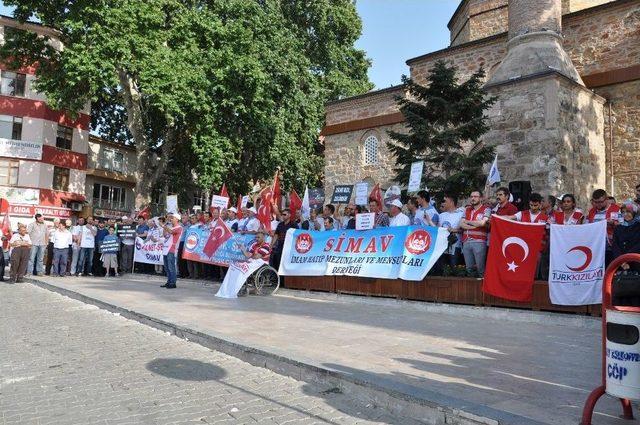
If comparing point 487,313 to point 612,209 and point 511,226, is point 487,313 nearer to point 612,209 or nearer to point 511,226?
point 511,226

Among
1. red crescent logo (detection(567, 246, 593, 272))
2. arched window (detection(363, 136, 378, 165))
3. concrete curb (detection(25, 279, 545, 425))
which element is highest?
arched window (detection(363, 136, 378, 165))

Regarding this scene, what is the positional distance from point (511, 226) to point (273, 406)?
6.12 m

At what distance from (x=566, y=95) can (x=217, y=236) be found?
40.1 feet

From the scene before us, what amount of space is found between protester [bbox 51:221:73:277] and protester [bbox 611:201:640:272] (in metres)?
15.7

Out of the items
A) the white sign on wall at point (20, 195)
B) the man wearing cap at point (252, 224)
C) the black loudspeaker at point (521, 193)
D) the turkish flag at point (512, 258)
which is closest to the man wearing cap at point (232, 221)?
the man wearing cap at point (252, 224)

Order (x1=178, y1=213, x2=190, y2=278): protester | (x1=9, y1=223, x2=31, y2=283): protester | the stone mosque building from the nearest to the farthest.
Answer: (x1=9, y1=223, x2=31, y2=283): protester
(x1=178, y1=213, x2=190, y2=278): protester
the stone mosque building

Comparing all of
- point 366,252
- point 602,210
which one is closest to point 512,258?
point 602,210

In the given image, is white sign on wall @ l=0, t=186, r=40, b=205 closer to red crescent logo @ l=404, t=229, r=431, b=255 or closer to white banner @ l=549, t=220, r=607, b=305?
red crescent logo @ l=404, t=229, r=431, b=255

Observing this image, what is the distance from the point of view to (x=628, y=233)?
7656 millimetres

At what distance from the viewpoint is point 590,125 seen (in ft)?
61.7

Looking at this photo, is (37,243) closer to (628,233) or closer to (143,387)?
(143,387)

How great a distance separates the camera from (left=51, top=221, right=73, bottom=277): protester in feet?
56.0

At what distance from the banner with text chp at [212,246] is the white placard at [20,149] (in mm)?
27828

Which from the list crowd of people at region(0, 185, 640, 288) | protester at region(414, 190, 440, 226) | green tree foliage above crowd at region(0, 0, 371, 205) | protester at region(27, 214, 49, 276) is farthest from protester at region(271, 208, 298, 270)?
green tree foliage above crowd at region(0, 0, 371, 205)
